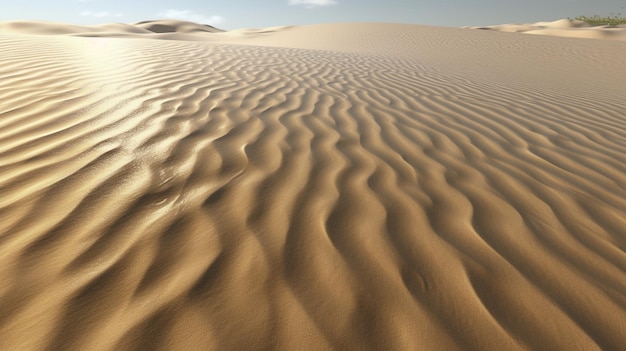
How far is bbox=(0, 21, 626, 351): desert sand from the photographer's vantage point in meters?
1.16

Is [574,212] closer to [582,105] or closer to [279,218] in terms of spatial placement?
[279,218]

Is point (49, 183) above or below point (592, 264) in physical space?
above

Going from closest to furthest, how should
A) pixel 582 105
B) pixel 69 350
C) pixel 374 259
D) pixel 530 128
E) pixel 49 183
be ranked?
pixel 69 350
pixel 374 259
pixel 49 183
pixel 530 128
pixel 582 105

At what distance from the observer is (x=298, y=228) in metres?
1.61

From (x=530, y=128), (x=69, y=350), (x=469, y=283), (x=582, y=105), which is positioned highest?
(x=69, y=350)

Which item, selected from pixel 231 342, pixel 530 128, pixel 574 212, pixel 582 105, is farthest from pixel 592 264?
pixel 582 105

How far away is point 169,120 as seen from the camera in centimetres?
289

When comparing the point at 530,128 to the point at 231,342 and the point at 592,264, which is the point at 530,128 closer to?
the point at 592,264

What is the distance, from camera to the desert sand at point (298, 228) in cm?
116

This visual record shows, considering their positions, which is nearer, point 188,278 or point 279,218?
point 188,278

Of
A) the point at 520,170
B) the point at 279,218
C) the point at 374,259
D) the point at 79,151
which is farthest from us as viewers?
the point at 520,170

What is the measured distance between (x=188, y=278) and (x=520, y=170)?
6.66ft

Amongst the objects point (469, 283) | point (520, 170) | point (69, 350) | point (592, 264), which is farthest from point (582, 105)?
point (69, 350)

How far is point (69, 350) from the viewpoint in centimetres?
103
